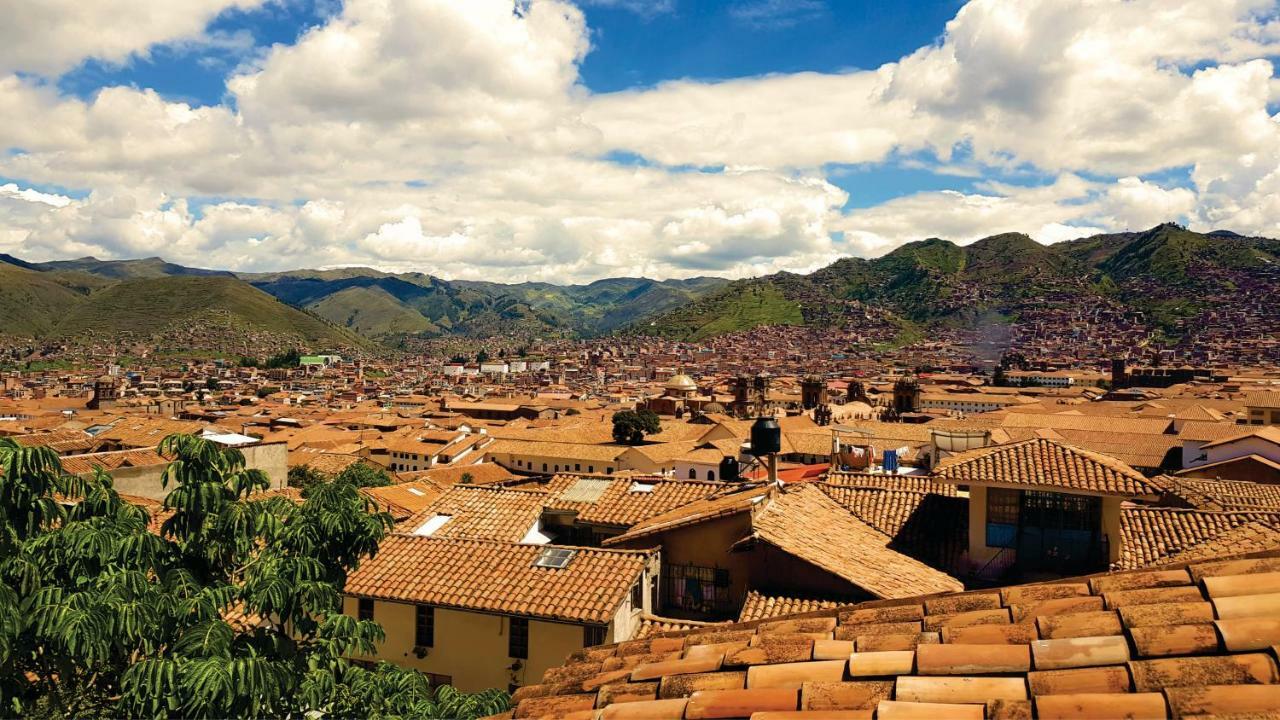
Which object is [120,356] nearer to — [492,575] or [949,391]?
[949,391]

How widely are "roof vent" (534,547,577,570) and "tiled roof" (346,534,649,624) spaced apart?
0.07m

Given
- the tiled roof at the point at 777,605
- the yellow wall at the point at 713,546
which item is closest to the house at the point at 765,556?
the yellow wall at the point at 713,546

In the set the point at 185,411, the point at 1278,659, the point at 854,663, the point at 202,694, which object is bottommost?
the point at 185,411

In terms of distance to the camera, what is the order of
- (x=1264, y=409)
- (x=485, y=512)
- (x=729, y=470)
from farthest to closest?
(x=1264, y=409) < (x=729, y=470) < (x=485, y=512)

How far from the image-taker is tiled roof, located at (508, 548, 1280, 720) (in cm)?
251

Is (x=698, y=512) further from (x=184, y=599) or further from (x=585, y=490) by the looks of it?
(x=184, y=599)

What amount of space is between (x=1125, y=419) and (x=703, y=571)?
5254cm

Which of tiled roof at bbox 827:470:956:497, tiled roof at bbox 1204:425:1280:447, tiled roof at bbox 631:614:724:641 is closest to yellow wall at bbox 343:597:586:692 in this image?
tiled roof at bbox 631:614:724:641

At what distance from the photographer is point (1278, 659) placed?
2438 millimetres

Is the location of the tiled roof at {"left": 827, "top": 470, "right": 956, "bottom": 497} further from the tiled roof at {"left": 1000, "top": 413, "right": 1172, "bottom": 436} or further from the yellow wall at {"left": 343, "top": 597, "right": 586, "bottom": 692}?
the tiled roof at {"left": 1000, "top": 413, "right": 1172, "bottom": 436}

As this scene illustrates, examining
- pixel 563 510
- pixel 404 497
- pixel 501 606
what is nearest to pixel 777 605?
pixel 501 606

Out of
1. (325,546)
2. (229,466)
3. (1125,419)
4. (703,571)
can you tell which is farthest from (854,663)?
(1125,419)

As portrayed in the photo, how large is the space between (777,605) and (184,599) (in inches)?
287

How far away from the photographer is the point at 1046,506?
490 inches
